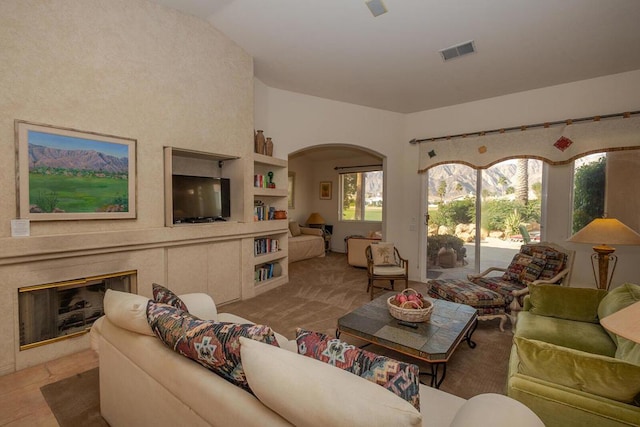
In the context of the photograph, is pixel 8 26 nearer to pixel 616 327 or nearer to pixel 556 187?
pixel 616 327

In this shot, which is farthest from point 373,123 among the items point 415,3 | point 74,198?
point 74,198

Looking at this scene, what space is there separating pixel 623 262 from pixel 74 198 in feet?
20.0

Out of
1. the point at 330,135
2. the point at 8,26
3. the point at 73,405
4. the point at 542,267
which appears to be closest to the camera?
the point at 73,405

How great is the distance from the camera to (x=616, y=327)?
0.95 metres

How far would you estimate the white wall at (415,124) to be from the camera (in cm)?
389

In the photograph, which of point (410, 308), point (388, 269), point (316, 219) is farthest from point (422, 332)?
point (316, 219)

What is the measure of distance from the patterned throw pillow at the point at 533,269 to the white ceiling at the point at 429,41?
2358mm

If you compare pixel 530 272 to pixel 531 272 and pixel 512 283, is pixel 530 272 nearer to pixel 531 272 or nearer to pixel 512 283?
pixel 531 272

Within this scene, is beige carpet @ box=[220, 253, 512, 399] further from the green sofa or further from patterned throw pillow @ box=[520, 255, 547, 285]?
the green sofa

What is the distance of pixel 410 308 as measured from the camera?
249 centimetres

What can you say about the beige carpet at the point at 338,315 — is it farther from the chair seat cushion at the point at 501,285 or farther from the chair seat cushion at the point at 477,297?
the chair seat cushion at the point at 501,285

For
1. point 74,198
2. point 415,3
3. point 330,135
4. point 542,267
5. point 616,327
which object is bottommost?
point 542,267

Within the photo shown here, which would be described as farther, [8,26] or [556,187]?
[556,187]

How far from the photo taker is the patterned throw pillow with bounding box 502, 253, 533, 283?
367cm
